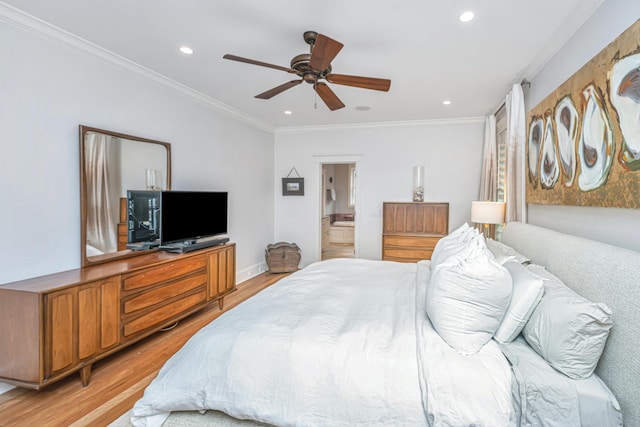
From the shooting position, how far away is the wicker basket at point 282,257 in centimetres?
556

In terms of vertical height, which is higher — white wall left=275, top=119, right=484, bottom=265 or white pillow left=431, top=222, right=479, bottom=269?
white wall left=275, top=119, right=484, bottom=265

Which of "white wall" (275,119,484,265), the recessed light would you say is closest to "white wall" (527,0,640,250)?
the recessed light

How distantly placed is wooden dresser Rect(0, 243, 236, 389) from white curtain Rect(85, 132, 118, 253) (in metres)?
0.23

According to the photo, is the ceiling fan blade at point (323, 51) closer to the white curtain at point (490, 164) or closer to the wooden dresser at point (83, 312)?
the wooden dresser at point (83, 312)

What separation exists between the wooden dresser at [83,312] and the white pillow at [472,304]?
2.37 meters

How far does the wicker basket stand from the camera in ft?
18.2

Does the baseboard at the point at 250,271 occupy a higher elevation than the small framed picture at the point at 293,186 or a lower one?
lower

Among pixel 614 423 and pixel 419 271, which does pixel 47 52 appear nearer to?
pixel 419 271

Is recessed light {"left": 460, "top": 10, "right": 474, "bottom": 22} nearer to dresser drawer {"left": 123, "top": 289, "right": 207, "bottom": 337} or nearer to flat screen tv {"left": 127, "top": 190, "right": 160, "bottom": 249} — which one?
flat screen tv {"left": 127, "top": 190, "right": 160, "bottom": 249}

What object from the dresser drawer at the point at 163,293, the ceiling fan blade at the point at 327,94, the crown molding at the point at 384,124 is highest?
the crown molding at the point at 384,124

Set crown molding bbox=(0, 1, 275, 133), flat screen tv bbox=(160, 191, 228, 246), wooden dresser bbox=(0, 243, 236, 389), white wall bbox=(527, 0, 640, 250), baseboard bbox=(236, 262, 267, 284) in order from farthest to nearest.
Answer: baseboard bbox=(236, 262, 267, 284) < flat screen tv bbox=(160, 191, 228, 246) < crown molding bbox=(0, 1, 275, 133) < wooden dresser bbox=(0, 243, 236, 389) < white wall bbox=(527, 0, 640, 250)

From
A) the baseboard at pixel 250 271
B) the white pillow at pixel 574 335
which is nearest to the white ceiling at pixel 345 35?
the white pillow at pixel 574 335

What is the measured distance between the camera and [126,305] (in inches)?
100.0

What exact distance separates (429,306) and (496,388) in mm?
440
